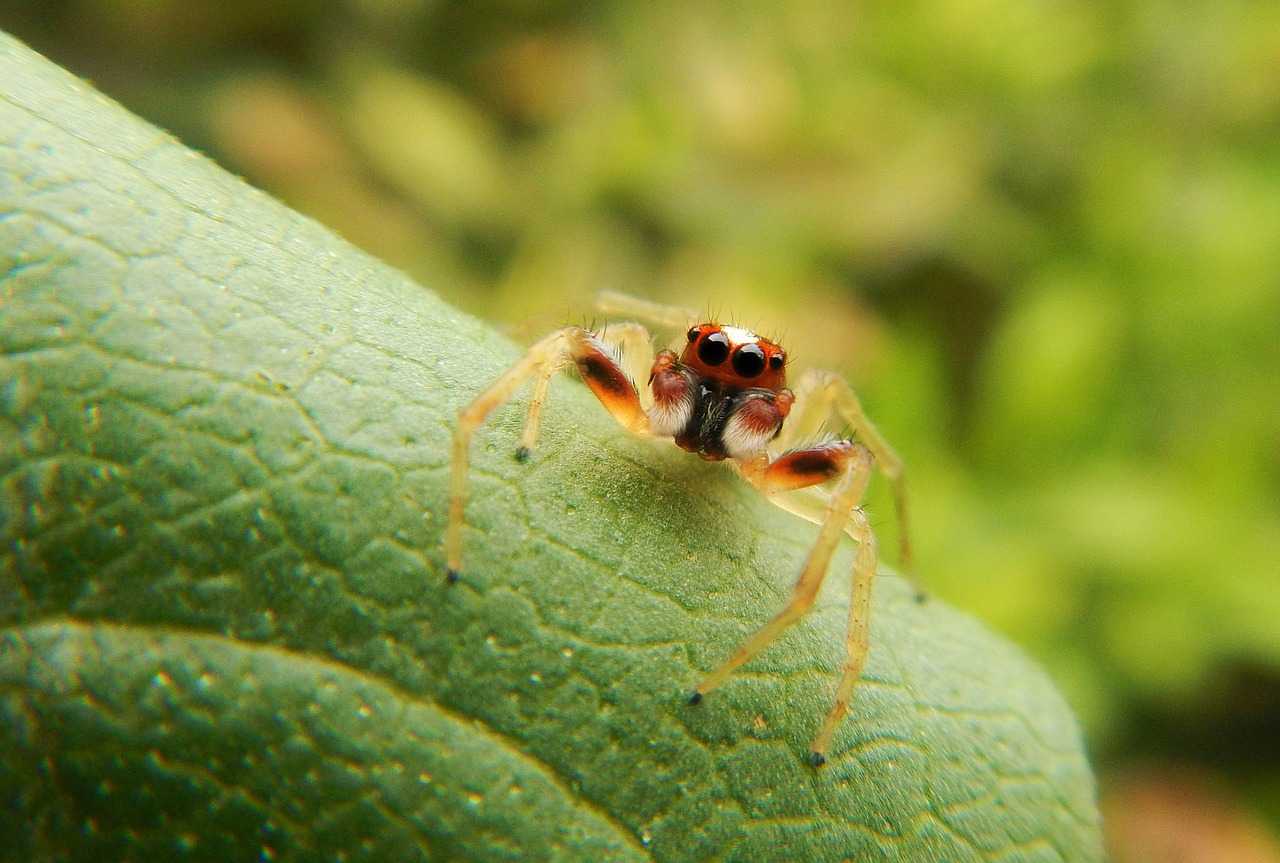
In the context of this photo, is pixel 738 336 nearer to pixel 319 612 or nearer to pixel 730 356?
pixel 730 356

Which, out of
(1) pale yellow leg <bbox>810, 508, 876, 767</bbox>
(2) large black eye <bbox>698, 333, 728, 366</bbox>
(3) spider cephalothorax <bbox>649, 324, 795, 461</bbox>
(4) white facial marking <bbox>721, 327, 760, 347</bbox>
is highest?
(4) white facial marking <bbox>721, 327, 760, 347</bbox>

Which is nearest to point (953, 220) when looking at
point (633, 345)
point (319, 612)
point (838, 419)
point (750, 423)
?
point (838, 419)

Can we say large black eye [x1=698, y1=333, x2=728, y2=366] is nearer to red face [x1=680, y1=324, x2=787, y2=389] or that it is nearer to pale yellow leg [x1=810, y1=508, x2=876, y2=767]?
red face [x1=680, y1=324, x2=787, y2=389]

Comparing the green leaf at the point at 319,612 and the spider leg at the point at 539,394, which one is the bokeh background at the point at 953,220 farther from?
the green leaf at the point at 319,612

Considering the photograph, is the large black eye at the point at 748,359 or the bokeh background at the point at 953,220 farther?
the bokeh background at the point at 953,220

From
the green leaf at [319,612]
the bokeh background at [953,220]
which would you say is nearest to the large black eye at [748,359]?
the green leaf at [319,612]

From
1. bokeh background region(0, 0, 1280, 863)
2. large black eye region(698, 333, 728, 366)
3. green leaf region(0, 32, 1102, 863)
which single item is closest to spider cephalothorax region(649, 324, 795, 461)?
large black eye region(698, 333, 728, 366)

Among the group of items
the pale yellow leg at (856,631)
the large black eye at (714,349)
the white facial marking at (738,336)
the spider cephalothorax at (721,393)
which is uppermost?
the white facial marking at (738,336)
